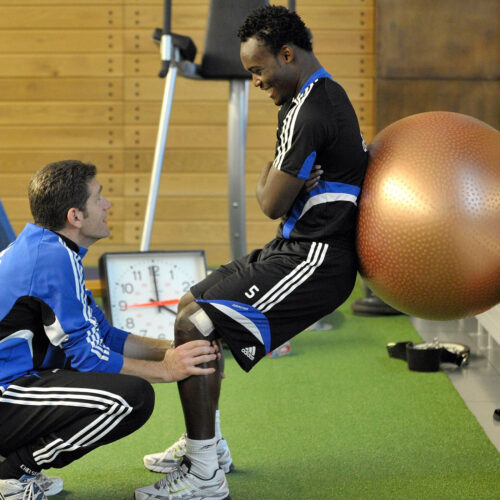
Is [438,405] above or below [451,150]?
below

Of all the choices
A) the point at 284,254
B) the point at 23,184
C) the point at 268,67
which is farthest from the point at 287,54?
the point at 23,184

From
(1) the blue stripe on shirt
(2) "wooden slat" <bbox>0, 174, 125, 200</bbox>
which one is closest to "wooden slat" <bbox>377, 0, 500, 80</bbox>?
(2) "wooden slat" <bbox>0, 174, 125, 200</bbox>

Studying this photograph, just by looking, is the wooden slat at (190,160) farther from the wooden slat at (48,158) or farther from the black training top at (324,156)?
the black training top at (324,156)

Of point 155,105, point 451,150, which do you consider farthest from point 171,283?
point 155,105

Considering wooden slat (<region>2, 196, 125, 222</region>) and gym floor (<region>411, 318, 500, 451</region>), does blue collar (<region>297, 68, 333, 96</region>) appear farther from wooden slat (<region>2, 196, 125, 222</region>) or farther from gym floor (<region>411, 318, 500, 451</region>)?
wooden slat (<region>2, 196, 125, 222</region>)

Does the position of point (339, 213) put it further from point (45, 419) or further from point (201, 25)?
point (201, 25)

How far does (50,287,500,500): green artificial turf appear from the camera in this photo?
2277 millimetres

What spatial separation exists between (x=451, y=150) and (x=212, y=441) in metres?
0.99

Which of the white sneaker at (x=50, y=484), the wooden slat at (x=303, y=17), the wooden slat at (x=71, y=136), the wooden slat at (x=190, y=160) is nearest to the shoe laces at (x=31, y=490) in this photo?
the white sneaker at (x=50, y=484)

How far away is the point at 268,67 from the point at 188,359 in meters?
0.82

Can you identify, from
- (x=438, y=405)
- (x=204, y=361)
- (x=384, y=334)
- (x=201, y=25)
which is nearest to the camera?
(x=204, y=361)

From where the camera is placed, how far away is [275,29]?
2.12 metres

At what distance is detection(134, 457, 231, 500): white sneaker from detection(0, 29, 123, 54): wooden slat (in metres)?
4.78

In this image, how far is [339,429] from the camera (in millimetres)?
2783
